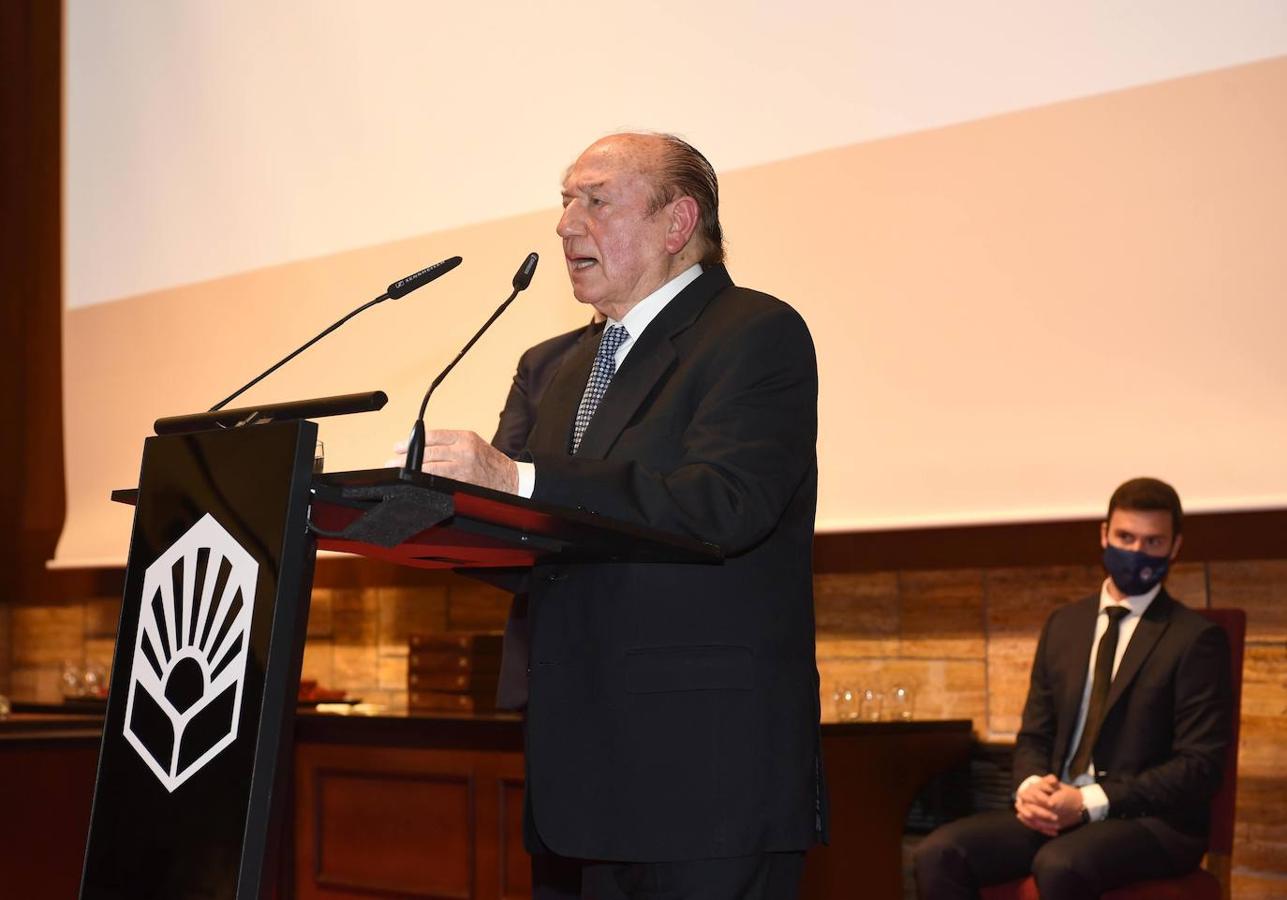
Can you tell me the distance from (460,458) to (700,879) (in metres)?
0.58

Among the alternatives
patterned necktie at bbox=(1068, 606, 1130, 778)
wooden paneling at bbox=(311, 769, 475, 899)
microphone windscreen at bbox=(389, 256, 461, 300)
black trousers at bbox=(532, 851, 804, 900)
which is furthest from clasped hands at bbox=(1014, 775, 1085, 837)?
microphone windscreen at bbox=(389, 256, 461, 300)

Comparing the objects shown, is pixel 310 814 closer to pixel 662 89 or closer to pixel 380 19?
pixel 662 89

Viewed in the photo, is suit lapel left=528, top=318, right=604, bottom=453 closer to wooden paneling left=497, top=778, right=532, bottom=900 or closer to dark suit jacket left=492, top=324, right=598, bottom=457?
dark suit jacket left=492, top=324, right=598, bottom=457

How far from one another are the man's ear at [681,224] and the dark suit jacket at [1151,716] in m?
1.90

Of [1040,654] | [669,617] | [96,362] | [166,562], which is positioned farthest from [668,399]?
[96,362]

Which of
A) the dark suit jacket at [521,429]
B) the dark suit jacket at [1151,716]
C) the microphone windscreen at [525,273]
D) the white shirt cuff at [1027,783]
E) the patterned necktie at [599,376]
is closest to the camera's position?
the microphone windscreen at [525,273]

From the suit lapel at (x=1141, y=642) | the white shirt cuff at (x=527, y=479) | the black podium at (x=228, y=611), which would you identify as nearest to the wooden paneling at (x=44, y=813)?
the black podium at (x=228, y=611)

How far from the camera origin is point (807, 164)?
3.96 m

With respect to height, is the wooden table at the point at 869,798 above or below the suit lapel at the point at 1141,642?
below

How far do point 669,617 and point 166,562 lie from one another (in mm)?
566

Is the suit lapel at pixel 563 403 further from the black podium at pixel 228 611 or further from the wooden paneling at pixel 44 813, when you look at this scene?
the wooden paneling at pixel 44 813

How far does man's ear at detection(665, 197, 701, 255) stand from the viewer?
6.92 feet

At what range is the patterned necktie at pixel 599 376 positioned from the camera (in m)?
2.02

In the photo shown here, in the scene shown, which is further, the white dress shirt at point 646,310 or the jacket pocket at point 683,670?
the white dress shirt at point 646,310
